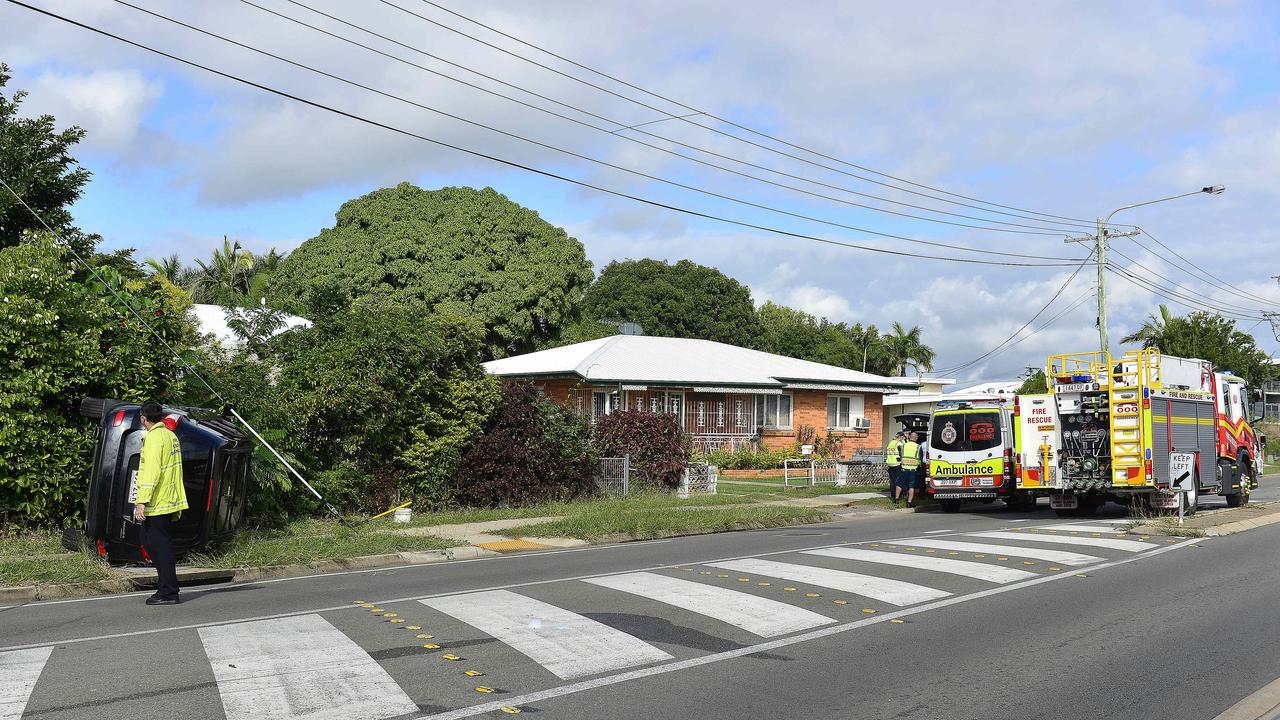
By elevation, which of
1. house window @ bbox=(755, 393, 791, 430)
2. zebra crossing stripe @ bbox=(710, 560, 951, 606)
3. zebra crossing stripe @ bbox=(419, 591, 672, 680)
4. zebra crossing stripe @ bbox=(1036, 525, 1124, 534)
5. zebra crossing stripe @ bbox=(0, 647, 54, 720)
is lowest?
zebra crossing stripe @ bbox=(0, 647, 54, 720)

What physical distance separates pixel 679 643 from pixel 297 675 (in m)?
2.78

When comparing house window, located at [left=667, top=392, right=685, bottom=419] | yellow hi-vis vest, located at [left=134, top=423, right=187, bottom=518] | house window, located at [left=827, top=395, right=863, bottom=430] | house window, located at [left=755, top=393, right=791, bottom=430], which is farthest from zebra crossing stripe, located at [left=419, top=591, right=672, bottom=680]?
house window, located at [left=827, top=395, right=863, bottom=430]

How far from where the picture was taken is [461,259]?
43.1m

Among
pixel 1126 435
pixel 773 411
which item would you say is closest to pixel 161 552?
pixel 1126 435

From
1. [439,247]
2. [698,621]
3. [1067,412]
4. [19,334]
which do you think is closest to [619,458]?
[1067,412]

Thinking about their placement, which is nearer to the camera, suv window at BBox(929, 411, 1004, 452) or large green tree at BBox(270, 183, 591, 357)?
suv window at BBox(929, 411, 1004, 452)

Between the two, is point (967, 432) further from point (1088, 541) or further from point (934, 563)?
point (934, 563)

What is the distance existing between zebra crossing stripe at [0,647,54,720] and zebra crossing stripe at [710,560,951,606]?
272 inches

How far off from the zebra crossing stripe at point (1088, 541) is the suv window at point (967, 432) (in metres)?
5.73

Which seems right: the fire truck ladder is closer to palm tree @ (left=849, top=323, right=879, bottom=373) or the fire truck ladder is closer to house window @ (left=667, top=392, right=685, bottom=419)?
house window @ (left=667, top=392, right=685, bottom=419)

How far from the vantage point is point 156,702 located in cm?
630

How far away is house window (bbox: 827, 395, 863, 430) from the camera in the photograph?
120 ft

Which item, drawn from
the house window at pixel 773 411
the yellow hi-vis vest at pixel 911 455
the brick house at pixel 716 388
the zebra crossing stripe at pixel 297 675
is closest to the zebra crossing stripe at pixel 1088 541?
the yellow hi-vis vest at pixel 911 455

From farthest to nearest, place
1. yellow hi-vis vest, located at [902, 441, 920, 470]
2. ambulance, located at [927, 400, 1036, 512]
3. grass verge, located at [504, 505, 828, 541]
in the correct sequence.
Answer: yellow hi-vis vest, located at [902, 441, 920, 470] → ambulance, located at [927, 400, 1036, 512] → grass verge, located at [504, 505, 828, 541]
